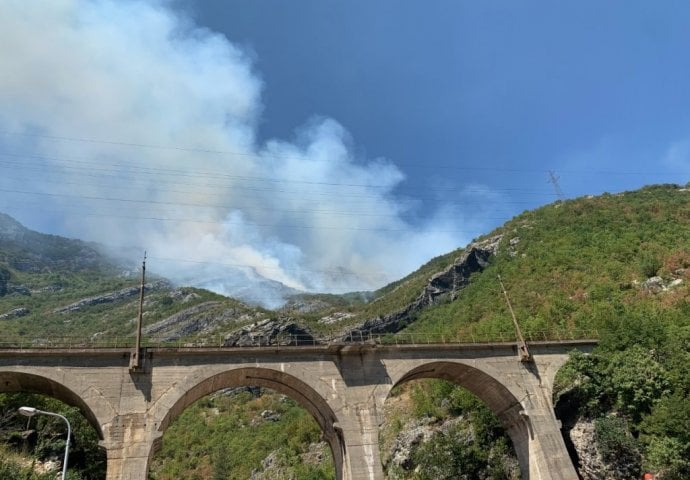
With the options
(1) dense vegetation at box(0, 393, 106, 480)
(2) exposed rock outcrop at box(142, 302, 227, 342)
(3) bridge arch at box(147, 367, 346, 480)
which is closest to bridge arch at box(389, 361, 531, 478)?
(3) bridge arch at box(147, 367, 346, 480)

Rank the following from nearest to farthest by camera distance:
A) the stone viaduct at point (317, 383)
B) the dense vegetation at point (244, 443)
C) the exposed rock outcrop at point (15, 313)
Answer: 1. the stone viaduct at point (317, 383)
2. the dense vegetation at point (244, 443)
3. the exposed rock outcrop at point (15, 313)

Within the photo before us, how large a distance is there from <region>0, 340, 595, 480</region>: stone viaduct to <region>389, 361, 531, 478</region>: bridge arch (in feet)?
0.28

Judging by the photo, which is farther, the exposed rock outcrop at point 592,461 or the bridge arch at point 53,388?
the exposed rock outcrop at point 592,461

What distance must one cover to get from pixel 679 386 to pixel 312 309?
114m

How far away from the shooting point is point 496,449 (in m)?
40.3

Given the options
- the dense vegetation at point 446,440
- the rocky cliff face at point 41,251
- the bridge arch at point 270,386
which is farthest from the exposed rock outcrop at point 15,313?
the bridge arch at point 270,386

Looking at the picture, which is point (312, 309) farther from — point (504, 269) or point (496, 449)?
point (496, 449)

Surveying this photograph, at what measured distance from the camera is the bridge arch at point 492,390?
1292 inches

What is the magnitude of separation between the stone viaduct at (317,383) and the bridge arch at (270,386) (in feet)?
0.24

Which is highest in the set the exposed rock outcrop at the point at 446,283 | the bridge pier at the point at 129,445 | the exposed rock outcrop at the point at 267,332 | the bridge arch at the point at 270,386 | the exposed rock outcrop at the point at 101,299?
the exposed rock outcrop at the point at 101,299

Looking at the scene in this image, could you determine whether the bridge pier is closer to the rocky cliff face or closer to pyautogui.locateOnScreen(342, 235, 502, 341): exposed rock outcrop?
pyautogui.locateOnScreen(342, 235, 502, 341): exposed rock outcrop

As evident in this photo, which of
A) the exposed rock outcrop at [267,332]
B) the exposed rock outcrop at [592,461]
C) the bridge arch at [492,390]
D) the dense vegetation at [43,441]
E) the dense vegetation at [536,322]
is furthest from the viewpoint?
the exposed rock outcrop at [267,332]

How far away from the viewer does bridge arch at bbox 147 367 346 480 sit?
27.2 m

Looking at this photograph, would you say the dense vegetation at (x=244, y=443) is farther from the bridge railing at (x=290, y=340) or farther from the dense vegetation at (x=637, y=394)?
the dense vegetation at (x=637, y=394)
